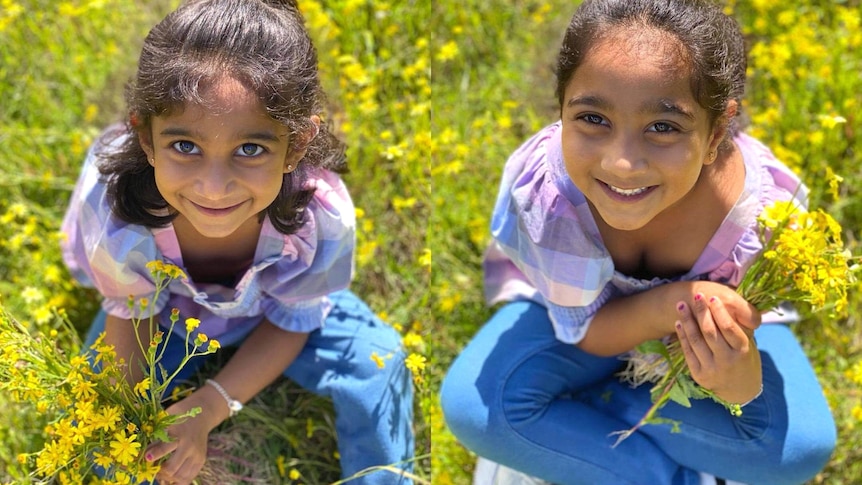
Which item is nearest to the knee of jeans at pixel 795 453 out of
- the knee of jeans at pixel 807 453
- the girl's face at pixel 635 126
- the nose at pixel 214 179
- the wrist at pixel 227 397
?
the knee of jeans at pixel 807 453

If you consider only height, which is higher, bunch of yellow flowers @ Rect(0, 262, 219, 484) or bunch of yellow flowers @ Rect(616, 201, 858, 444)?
bunch of yellow flowers @ Rect(616, 201, 858, 444)

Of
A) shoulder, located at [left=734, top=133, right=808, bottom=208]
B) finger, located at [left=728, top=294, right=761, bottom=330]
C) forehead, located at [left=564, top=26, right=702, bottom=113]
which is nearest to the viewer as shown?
forehead, located at [left=564, top=26, right=702, bottom=113]

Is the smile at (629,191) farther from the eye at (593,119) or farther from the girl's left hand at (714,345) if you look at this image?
the girl's left hand at (714,345)

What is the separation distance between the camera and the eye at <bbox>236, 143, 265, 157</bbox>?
1.44 m

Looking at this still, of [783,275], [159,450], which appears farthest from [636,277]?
[159,450]

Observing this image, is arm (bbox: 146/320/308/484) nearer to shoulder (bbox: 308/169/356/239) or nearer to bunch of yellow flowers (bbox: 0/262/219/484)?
bunch of yellow flowers (bbox: 0/262/219/484)

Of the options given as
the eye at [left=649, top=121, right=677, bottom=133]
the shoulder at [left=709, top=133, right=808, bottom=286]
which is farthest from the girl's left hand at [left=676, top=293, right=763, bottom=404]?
the eye at [left=649, top=121, right=677, bottom=133]

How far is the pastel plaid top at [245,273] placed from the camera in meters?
1.66

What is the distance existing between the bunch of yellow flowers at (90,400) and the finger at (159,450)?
2 centimetres

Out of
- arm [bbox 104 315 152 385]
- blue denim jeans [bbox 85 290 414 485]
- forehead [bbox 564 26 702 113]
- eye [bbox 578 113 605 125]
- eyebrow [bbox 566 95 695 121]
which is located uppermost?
forehead [bbox 564 26 702 113]

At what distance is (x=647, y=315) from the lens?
5.60ft

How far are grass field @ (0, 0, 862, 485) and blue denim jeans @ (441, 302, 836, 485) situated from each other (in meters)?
0.19

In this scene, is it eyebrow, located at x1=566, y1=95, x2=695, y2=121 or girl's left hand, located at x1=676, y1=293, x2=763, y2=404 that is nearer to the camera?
eyebrow, located at x1=566, y1=95, x2=695, y2=121

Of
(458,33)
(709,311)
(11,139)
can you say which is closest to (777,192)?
(709,311)
